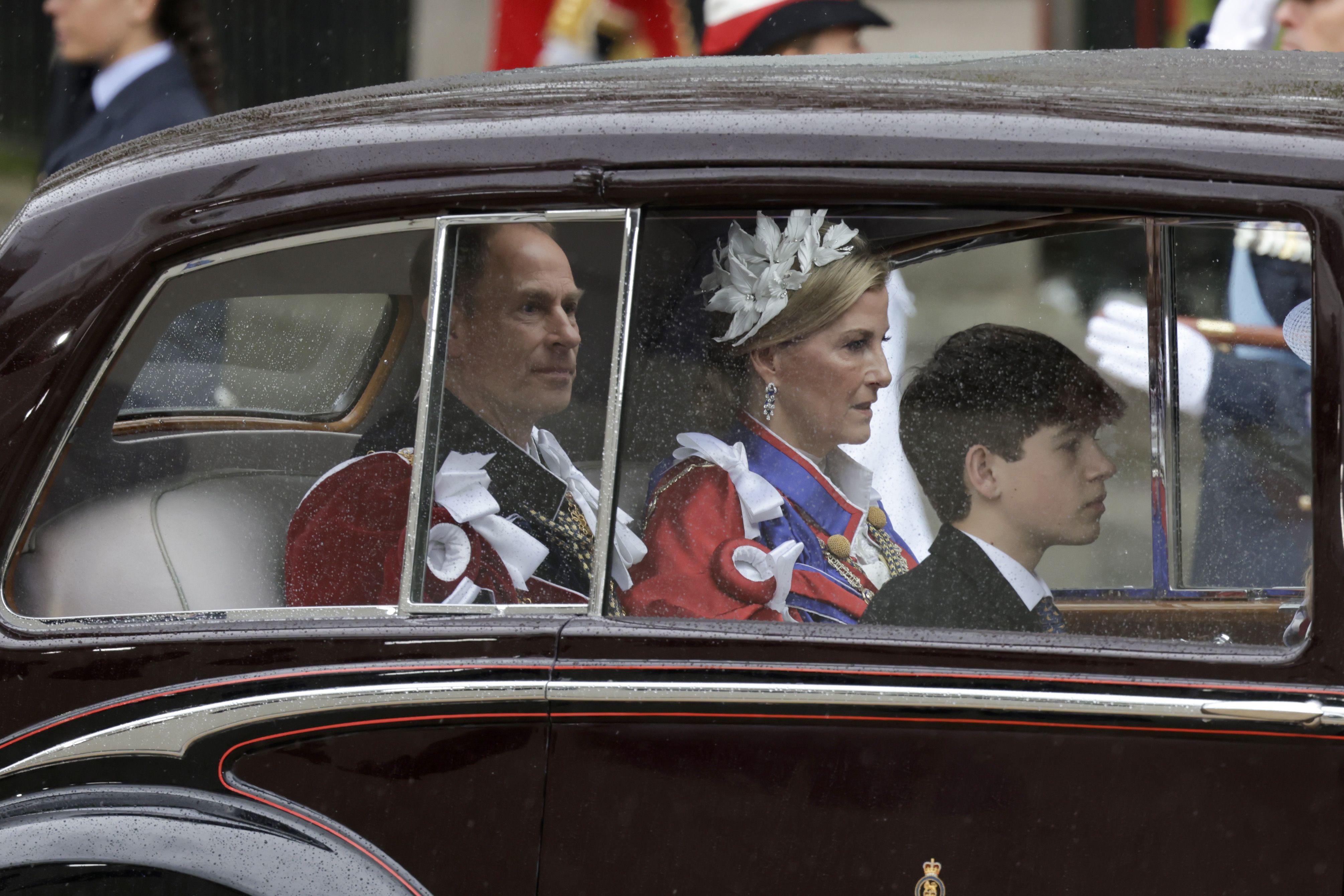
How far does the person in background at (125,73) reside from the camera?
502 cm

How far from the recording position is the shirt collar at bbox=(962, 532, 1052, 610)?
6.21 feet

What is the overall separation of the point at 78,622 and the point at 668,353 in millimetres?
971

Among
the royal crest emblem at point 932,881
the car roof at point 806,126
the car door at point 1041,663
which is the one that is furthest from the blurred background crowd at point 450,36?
the royal crest emblem at point 932,881

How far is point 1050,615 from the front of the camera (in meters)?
1.87

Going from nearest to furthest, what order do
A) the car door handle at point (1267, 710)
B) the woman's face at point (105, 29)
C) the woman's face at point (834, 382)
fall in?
the car door handle at point (1267, 710) → the woman's face at point (834, 382) → the woman's face at point (105, 29)

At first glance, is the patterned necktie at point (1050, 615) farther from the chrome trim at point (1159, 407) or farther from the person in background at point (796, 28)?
the person in background at point (796, 28)

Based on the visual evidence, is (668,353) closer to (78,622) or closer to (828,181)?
(828,181)

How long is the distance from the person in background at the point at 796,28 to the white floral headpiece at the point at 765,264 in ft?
9.89

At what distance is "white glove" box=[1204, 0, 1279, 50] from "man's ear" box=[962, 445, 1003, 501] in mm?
3214

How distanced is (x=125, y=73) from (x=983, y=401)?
437cm

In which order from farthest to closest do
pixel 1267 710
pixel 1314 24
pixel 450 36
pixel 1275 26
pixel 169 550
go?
pixel 450 36, pixel 1275 26, pixel 1314 24, pixel 169 550, pixel 1267 710

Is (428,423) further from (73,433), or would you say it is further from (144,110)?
(144,110)

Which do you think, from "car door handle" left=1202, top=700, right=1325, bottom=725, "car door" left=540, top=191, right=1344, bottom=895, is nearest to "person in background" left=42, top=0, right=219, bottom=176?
"car door" left=540, top=191, right=1344, bottom=895

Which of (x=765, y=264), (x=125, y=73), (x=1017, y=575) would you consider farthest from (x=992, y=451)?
(x=125, y=73)
